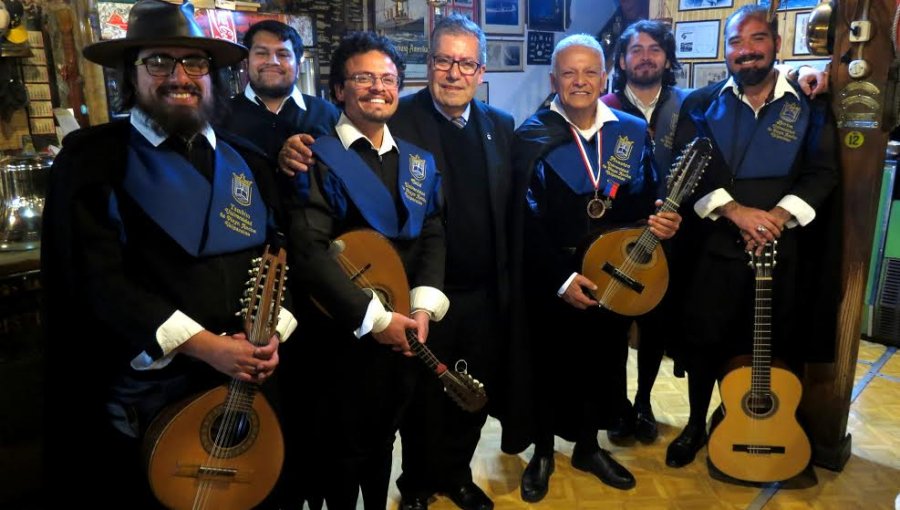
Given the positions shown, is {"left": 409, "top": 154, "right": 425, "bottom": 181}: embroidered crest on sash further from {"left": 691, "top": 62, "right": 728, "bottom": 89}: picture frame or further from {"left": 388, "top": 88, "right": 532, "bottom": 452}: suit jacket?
{"left": 691, "top": 62, "right": 728, "bottom": 89}: picture frame

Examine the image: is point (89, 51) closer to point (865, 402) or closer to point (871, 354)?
point (865, 402)

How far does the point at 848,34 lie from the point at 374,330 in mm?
1973

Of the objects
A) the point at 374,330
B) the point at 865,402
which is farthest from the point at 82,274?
the point at 865,402

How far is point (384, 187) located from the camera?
1.93 metres

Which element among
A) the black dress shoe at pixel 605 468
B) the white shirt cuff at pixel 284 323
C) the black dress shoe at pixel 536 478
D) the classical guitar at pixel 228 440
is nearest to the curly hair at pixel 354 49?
the classical guitar at pixel 228 440

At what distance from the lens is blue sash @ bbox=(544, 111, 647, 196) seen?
230 centimetres

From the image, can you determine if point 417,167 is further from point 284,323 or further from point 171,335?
point 171,335

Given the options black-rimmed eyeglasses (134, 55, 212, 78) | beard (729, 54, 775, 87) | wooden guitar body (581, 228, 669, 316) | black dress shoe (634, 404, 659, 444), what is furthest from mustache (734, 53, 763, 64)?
black-rimmed eyeglasses (134, 55, 212, 78)

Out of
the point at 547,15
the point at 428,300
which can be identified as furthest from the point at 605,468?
the point at 547,15

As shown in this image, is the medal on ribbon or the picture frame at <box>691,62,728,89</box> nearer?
the medal on ribbon

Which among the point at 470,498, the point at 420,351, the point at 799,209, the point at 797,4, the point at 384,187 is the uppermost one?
the point at 797,4

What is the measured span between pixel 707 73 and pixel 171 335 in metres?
4.40

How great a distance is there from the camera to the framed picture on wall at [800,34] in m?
4.39

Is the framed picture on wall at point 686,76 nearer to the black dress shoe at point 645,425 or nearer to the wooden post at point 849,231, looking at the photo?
the wooden post at point 849,231
